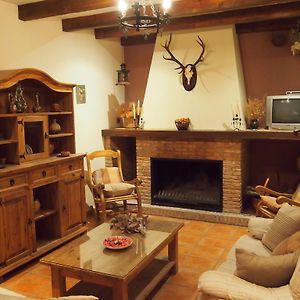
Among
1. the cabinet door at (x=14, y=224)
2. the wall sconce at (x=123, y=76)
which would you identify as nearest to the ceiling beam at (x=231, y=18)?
the wall sconce at (x=123, y=76)

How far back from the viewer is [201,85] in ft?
17.6

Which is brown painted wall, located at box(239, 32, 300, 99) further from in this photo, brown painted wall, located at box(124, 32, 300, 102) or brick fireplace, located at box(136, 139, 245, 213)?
brick fireplace, located at box(136, 139, 245, 213)

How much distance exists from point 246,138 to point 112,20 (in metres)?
2.27

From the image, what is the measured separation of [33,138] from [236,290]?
2.89m

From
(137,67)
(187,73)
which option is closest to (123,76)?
(137,67)

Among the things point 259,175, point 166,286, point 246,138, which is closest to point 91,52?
point 246,138

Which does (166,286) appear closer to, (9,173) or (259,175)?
(9,173)

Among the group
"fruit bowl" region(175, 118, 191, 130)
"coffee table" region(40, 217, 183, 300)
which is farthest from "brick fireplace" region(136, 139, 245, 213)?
"coffee table" region(40, 217, 183, 300)

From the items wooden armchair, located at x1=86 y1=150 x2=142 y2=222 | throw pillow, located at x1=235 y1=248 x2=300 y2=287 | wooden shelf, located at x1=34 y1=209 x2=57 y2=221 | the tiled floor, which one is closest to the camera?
throw pillow, located at x1=235 y1=248 x2=300 y2=287

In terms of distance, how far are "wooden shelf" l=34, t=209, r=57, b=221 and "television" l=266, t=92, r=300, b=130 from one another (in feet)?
9.52

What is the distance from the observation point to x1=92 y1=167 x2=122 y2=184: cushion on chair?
5.25m

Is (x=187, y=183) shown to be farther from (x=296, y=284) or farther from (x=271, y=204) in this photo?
(x=296, y=284)

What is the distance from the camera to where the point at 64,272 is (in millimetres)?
2799

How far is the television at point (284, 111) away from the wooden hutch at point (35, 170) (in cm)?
247
